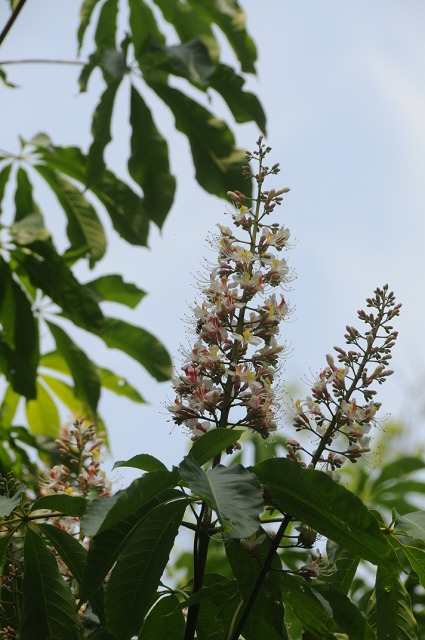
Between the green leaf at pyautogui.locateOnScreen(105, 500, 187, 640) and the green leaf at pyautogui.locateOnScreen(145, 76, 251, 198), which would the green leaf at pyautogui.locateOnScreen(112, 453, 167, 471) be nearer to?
the green leaf at pyautogui.locateOnScreen(105, 500, 187, 640)

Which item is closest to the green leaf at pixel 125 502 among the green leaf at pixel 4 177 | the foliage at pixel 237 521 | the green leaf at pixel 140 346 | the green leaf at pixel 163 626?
the foliage at pixel 237 521

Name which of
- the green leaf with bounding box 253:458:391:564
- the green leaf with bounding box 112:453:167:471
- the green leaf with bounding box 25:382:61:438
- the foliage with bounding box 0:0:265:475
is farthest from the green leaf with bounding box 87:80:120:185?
the green leaf with bounding box 253:458:391:564

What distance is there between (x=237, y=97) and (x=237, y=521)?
217 centimetres

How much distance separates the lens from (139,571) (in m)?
1.65

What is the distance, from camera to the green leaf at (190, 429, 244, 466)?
161cm

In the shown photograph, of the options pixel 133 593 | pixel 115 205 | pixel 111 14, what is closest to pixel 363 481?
pixel 115 205

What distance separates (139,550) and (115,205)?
221cm

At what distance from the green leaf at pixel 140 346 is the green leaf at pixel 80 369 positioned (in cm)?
14

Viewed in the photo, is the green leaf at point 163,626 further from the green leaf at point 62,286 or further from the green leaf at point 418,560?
the green leaf at point 62,286

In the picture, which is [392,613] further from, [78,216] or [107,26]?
[107,26]

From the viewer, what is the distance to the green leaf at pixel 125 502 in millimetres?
1442

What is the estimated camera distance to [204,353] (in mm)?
1910

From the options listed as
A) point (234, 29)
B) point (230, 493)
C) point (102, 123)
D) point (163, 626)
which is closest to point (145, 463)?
point (230, 493)

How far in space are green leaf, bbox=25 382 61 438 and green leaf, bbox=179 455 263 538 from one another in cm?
256
